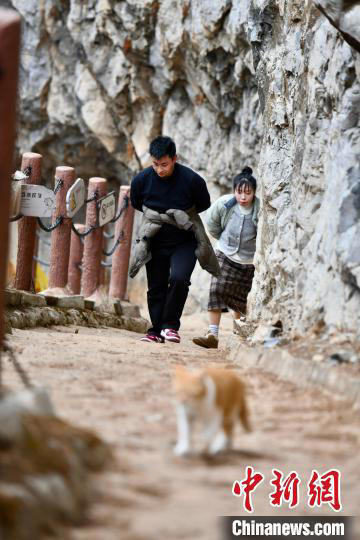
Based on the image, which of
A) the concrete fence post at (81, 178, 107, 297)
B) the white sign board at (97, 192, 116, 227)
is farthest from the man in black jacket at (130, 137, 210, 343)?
the concrete fence post at (81, 178, 107, 297)

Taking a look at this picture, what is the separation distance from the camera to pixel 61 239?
426 inches

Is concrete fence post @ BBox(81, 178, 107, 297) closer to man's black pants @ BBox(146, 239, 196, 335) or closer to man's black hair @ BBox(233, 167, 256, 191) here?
man's black hair @ BBox(233, 167, 256, 191)

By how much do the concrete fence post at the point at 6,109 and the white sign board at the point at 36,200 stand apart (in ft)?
18.2

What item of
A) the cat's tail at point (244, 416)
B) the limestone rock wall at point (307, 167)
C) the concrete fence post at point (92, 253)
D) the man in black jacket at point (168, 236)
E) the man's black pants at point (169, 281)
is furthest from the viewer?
the concrete fence post at point (92, 253)

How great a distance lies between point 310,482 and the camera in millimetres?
3688

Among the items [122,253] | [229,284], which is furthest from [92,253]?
[229,284]

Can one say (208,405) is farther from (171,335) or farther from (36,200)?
(36,200)

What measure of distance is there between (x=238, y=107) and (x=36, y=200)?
8050mm

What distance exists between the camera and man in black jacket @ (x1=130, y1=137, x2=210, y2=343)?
8.40 meters

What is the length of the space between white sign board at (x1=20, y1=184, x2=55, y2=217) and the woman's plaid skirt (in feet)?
5.59

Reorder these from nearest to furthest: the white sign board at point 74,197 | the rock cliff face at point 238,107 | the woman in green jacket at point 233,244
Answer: the rock cliff face at point 238,107 → the woman in green jacket at point 233,244 → the white sign board at point 74,197

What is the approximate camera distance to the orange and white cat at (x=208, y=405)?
149 inches

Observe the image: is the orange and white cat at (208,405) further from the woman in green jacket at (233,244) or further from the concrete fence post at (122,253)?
the concrete fence post at (122,253)

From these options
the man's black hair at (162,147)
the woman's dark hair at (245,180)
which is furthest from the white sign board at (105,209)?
the man's black hair at (162,147)
